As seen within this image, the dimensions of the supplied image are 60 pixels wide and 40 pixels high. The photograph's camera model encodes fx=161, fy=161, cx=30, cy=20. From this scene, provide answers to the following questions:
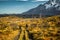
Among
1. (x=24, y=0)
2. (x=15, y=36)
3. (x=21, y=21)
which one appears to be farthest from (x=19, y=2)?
(x=15, y=36)

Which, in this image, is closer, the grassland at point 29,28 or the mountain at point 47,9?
the grassland at point 29,28

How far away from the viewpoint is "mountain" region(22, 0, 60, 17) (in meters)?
7.45

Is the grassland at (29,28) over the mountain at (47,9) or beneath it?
beneath

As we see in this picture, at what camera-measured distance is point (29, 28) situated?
7.24 meters

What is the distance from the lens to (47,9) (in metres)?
7.53

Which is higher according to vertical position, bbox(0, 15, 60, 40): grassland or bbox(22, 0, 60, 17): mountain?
bbox(22, 0, 60, 17): mountain

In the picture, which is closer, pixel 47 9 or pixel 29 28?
pixel 29 28

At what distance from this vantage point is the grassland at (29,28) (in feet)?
23.2

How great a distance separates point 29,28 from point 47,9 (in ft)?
4.08

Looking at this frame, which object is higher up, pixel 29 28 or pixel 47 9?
pixel 47 9

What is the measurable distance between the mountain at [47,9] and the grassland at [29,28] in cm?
26

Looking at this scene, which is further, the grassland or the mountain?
the mountain

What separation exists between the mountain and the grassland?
26 centimetres

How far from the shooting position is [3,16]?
292 inches
